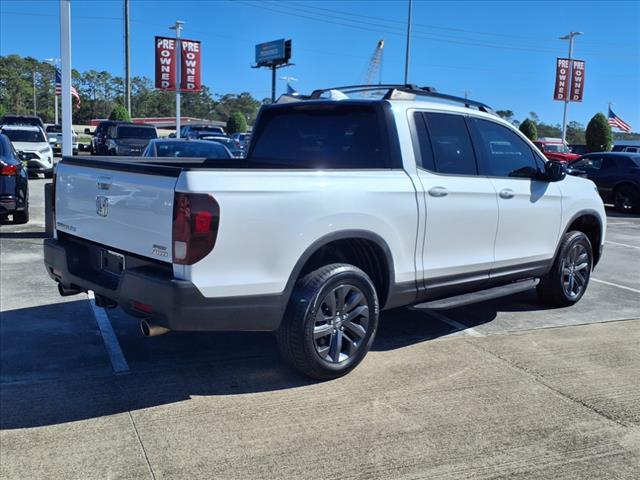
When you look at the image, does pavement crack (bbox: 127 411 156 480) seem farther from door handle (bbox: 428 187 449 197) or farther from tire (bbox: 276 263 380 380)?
door handle (bbox: 428 187 449 197)

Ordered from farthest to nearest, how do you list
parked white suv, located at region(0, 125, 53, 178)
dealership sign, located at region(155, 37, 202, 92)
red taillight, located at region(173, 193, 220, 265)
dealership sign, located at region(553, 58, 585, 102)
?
dealership sign, located at region(553, 58, 585, 102)
dealership sign, located at region(155, 37, 202, 92)
parked white suv, located at region(0, 125, 53, 178)
red taillight, located at region(173, 193, 220, 265)

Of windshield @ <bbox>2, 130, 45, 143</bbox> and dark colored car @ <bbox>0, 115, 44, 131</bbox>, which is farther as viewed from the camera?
dark colored car @ <bbox>0, 115, 44, 131</bbox>

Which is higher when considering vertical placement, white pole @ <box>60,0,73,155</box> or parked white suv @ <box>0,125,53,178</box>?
white pole @ <box>60,0,73,155</box>

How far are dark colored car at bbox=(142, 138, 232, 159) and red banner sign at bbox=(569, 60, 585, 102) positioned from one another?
97.8 feet

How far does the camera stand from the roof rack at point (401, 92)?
5.11 metres

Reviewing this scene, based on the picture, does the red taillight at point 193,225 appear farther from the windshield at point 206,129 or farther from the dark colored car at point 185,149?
the windshield at point 206,129

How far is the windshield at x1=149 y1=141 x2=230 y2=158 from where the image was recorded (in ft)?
38.5

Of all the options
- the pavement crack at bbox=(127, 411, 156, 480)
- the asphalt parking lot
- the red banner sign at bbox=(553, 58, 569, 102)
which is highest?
the red banner sign at bbox=(553, 58, 569, 102)

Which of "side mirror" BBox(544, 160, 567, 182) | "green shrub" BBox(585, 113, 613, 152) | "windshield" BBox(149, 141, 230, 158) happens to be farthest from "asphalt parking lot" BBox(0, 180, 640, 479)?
"green shrub" BBox(585, 113, 613, 152)

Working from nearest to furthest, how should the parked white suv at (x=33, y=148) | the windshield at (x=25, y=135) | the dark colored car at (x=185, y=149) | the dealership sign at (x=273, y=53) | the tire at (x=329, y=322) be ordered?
the tire at (x=329, y=322) < the dark colored car at (x=185, y=149) < the parked white suv at (x=33, y=148) < the windshield at (x=25, y=135) < the dealership sign at (x=273, y=53)

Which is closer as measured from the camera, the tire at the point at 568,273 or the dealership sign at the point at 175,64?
the tire at the point at 568,273

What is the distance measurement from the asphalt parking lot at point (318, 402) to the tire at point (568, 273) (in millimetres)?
422

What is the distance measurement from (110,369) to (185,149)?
769 centimetres

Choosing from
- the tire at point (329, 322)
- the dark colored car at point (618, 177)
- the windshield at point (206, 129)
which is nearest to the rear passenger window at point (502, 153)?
the tire at point (329, 322)
